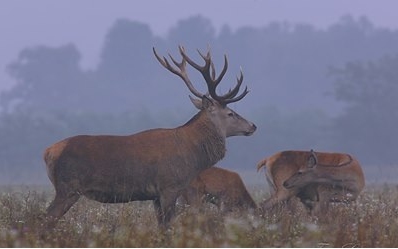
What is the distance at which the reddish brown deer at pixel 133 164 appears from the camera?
1182 cm

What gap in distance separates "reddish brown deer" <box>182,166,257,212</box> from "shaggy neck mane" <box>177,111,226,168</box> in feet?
5.39

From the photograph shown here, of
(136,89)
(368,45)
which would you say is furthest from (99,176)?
(368,45)

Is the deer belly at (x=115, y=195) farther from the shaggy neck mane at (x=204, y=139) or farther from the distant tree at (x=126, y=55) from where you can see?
the distant tree at (x=126, y=55)

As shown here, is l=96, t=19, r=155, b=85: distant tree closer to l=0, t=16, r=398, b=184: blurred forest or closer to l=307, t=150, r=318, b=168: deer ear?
l=0, t=16, r=398, b=184: blurred forest

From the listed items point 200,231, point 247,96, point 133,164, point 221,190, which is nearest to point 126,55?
point 247,96

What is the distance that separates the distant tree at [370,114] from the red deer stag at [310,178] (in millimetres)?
57250

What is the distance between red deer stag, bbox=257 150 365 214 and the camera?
1520 cm

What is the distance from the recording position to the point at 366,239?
34.7ft

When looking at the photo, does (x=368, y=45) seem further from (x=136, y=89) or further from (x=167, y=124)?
(x=167, y=124)

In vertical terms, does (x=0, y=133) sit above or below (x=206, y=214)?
above

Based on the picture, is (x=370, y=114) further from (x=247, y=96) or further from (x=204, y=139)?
(x=204, y=139)

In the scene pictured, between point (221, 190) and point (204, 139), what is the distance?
2252 millimetres

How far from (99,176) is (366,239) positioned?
276cm

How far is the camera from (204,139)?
1310 centimetres
